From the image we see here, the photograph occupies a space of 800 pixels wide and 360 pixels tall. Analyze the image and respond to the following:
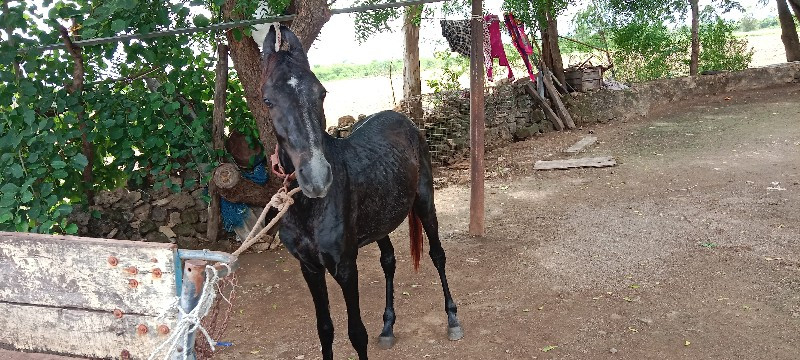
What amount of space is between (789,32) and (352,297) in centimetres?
1395

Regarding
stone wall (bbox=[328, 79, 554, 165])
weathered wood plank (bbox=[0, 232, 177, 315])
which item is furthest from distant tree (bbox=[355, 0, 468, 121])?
weathered wood plank (bbox=[0, 232, 177, 315])

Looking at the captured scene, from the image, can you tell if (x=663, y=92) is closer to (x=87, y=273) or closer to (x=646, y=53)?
(x=646, y=53)

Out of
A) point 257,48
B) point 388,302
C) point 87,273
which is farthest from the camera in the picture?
point 257,48

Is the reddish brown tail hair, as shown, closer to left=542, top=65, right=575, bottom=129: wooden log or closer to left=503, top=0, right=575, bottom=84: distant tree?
left=503, top=0, right=575, bottom=84: distant tree

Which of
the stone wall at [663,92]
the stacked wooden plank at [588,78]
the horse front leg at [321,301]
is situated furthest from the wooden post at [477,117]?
the stacked wooden plank at [588,78]

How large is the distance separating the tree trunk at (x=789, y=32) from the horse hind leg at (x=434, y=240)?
12.7 m

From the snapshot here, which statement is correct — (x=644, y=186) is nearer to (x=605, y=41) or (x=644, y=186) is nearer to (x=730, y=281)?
(x=730, y=281)

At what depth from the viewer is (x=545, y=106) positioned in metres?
10.9

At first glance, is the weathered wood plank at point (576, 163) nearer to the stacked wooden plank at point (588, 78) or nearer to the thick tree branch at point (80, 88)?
the stacked wooden plank at point (588, 78)

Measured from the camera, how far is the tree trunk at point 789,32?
13430mm

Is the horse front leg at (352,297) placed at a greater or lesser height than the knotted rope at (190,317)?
lesser

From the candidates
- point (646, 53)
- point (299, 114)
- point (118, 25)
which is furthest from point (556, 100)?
point (299, 114)

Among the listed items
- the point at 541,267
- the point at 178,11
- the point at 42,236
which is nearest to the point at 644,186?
the point at 541,267

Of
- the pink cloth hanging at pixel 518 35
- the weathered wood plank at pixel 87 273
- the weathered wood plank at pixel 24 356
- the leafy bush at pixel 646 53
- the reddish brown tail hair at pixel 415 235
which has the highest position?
the pink cloth hanging at pixel 518 35
